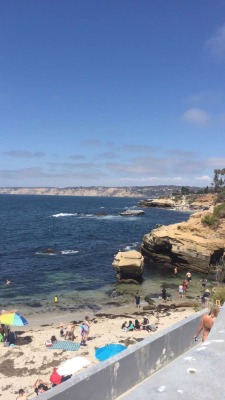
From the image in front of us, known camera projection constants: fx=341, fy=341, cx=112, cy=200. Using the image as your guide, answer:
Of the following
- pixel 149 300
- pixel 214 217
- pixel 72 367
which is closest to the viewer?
pixel 72 367

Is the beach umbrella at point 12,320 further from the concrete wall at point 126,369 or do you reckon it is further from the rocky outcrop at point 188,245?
the rocky outcrop at point 188,245

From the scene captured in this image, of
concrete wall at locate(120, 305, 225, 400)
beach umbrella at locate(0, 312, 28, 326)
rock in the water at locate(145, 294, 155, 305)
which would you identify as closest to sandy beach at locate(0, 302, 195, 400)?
beach umbrella at locate(0, 312, 28, 326)

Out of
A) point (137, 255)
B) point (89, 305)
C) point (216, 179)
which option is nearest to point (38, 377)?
point (89, 305)

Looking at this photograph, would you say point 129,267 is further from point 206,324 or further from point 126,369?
point 126,369

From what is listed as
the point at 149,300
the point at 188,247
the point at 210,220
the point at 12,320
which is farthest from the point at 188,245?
the point at 12,320

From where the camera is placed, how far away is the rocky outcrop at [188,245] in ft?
120

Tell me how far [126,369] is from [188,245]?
3367cm

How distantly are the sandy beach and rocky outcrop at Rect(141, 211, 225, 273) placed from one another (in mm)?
11499

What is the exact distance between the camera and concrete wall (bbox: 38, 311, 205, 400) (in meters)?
4.06

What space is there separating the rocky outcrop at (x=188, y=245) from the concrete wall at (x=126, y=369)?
3098cm

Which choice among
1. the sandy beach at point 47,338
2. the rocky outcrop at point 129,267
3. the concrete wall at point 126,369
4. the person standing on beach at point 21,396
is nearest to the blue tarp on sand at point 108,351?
the sandy beach at point 47,338

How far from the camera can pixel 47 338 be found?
66.7 feet

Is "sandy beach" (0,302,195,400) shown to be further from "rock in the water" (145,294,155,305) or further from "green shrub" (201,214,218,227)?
"green shrub" (201,214,218,227)

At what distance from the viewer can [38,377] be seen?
15.8 m
